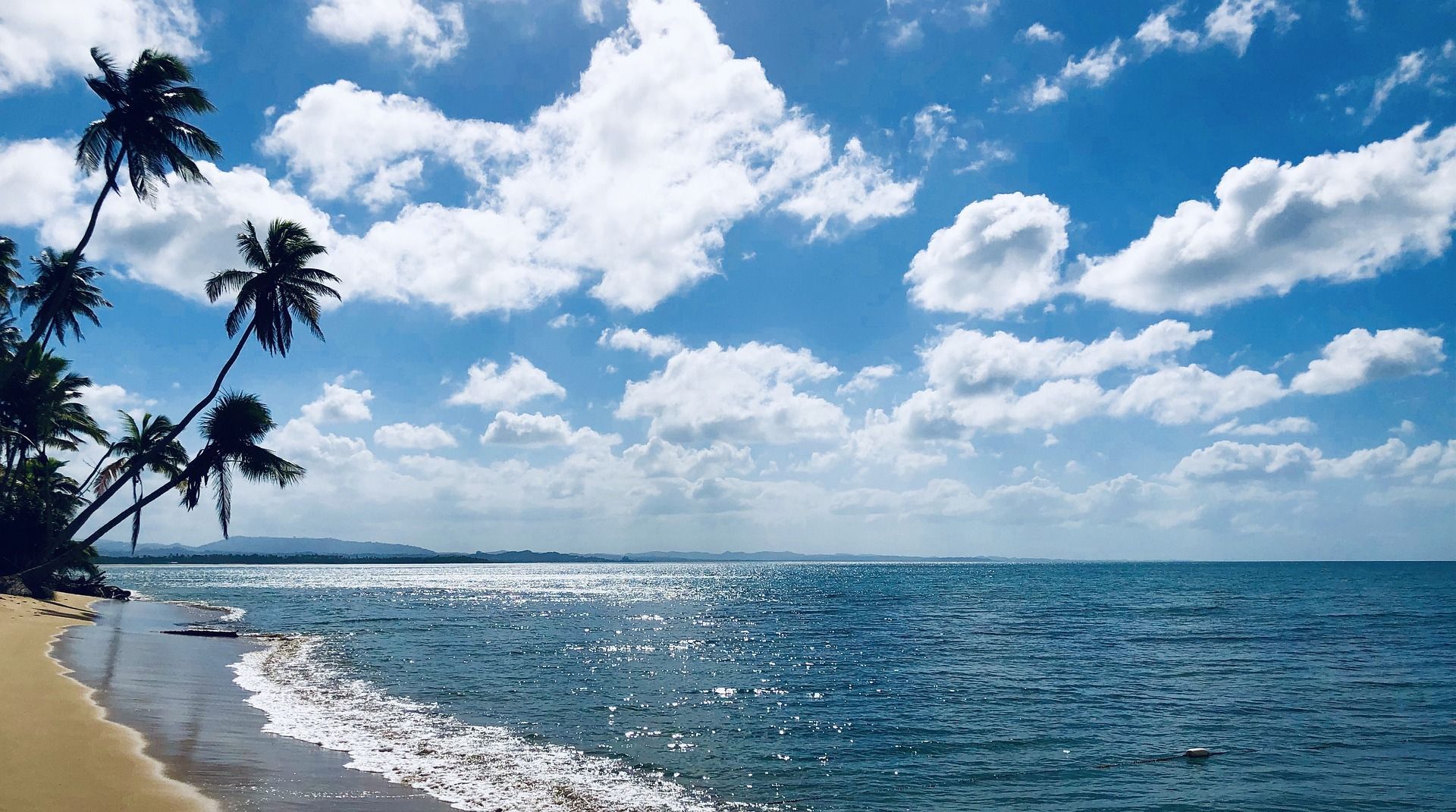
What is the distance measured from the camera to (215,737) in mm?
15484

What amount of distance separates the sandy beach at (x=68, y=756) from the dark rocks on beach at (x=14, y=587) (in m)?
22.5

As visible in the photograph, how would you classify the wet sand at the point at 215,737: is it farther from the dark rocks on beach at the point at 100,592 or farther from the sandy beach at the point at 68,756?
the dark rocks on beach at the point at 100,592

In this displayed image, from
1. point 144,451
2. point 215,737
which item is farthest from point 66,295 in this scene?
point 215,737

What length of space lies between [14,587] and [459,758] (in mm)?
35918

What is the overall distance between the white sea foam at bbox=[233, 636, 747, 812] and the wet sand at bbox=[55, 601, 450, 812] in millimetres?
545

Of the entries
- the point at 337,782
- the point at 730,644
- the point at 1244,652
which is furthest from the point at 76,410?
the point at 1244,652

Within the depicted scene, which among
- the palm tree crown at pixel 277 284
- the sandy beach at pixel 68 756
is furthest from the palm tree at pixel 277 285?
the sandy beach at pixel 68 756

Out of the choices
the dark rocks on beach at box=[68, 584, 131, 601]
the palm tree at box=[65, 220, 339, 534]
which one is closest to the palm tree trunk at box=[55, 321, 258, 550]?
the palm tree at box=[65, 220, 339, 534]

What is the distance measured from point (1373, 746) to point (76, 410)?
188 feet

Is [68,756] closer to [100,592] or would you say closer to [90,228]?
[90,228]

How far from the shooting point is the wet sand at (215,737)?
39.6 ft

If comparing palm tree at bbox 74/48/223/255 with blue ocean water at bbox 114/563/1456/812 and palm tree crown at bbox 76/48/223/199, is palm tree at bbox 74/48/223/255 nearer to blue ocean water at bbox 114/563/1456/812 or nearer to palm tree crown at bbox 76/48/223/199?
palm tree crown at bbox 76/48/223/199

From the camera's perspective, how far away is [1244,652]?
3528 centimetres

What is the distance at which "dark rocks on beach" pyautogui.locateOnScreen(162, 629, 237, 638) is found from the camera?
3475 cm
